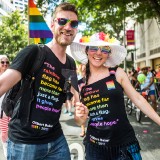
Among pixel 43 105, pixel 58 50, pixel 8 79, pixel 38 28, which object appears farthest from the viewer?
pixel 38 28

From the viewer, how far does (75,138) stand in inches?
284

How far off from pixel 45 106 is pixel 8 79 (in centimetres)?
42

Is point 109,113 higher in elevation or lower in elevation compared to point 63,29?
lower

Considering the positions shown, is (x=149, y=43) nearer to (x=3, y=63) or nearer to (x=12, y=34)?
(x=12, y=34)

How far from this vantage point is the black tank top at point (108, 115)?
9.70 ft

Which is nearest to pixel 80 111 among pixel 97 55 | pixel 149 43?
pixel 97 55

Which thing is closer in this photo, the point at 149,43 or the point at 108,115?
the point at 108,115

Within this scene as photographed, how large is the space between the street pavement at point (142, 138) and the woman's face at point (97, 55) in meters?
2.65

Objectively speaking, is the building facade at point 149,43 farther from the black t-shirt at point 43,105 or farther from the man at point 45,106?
the black t-shirt at point 43,105

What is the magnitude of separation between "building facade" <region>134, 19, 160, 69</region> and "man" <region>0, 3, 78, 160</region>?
90.1ft

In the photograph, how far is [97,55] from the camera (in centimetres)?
317

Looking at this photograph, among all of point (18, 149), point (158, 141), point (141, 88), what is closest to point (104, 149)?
point (18, 149)

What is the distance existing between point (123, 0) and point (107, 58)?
10.8 m

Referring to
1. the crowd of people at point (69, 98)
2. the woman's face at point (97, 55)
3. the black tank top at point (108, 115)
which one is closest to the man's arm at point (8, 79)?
the crowd of people at point (69, 98)
